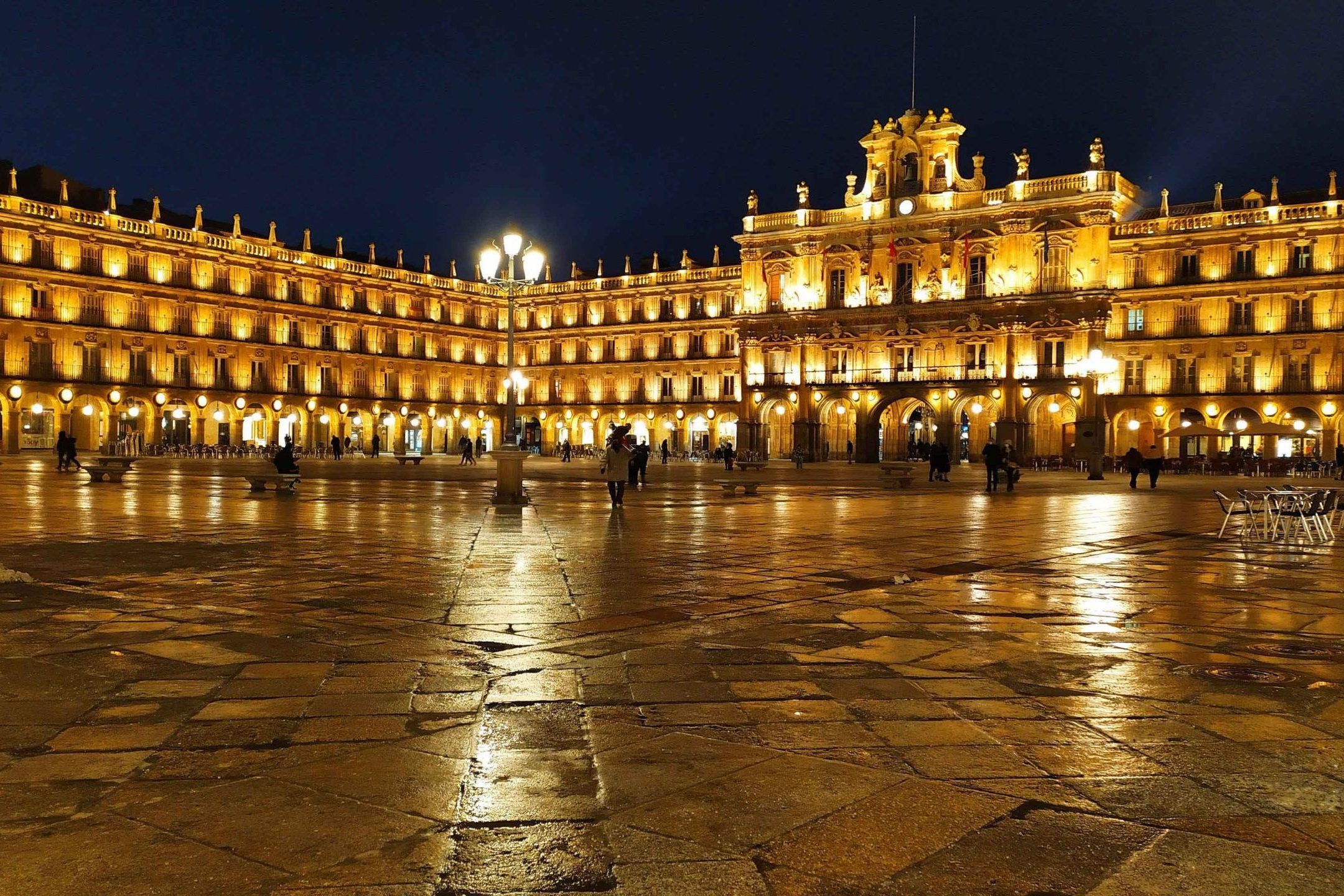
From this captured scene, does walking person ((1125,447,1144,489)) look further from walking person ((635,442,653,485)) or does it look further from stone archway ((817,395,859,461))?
stone archway ((817,395,859,461))

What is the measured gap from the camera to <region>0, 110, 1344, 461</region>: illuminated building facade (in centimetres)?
4675

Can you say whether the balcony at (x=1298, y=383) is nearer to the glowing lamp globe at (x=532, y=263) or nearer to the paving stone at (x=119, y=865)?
the glowing lamp globe at (x=532, y=263)

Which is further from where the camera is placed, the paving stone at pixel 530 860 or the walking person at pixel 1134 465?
the walking person at pixel 1134 465

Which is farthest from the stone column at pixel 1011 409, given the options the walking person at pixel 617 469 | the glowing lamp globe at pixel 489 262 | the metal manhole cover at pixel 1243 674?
the metal manhole cover at pixel 1243 674

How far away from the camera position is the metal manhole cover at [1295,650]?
584 centimetres

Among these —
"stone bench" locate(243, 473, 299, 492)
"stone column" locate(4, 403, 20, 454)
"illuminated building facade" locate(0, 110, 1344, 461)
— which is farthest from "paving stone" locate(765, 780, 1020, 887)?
"stone column" locate(4, 403, 20, 454)

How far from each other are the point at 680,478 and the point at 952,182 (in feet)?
93.7

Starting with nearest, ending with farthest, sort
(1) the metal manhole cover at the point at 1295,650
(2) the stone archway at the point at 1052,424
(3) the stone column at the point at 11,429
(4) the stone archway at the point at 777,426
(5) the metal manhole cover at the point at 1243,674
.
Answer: (5) the metal manhole cover at the point at 1243,674
(1) the metal manhole cover at the point at 1295,650
(2) the stone archway at the point at 1052,424
(3) the stone column at the point at 11,429
(4) the stone archway at the point at 777,426

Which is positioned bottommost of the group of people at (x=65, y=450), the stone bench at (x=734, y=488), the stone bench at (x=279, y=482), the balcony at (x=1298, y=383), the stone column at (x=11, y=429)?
the stone bench at (x=734, y=488)

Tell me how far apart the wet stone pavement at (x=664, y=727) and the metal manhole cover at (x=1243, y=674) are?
4 centimetres

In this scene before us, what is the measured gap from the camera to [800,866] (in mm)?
2986

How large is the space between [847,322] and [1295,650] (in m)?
48.7

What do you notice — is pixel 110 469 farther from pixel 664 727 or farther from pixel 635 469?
pixel 664 727

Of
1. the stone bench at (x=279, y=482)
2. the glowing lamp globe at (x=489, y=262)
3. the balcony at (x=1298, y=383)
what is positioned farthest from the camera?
the balcony at (x=1298, y=383)
